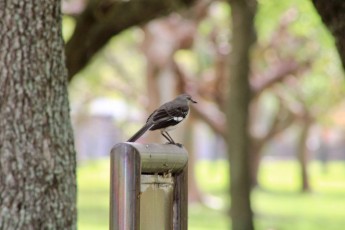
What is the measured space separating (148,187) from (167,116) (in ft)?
3.48

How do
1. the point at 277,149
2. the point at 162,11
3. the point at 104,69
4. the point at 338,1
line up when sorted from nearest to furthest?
the point at 338,1
the point at 162,11
the point at 104,69
the point at 277,149

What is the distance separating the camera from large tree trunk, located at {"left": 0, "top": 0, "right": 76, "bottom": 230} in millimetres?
7316

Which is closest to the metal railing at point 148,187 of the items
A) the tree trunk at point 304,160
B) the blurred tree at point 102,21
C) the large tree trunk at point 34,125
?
the large tree trunk at point 34,125

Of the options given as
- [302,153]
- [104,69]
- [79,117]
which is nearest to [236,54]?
[302,153]

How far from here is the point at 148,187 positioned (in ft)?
14.0

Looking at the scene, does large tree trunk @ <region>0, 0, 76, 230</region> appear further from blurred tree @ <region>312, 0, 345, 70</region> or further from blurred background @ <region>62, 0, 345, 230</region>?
blurred background @ <region>62, 0, 345, 230</region>

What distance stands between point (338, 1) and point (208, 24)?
24.2m

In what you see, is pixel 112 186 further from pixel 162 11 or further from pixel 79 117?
pixel 79 117

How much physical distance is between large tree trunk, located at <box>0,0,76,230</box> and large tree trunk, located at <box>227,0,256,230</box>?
294 inches

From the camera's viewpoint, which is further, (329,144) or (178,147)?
(329,144)

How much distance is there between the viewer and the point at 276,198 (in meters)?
34.9

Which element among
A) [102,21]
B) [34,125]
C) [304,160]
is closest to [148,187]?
[34,125]

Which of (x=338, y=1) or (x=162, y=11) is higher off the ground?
(x=162, y=11)

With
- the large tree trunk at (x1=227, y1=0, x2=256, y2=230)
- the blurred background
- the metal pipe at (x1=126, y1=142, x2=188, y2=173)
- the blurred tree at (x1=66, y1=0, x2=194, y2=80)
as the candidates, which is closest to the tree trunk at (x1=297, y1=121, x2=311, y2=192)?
the blurred background
